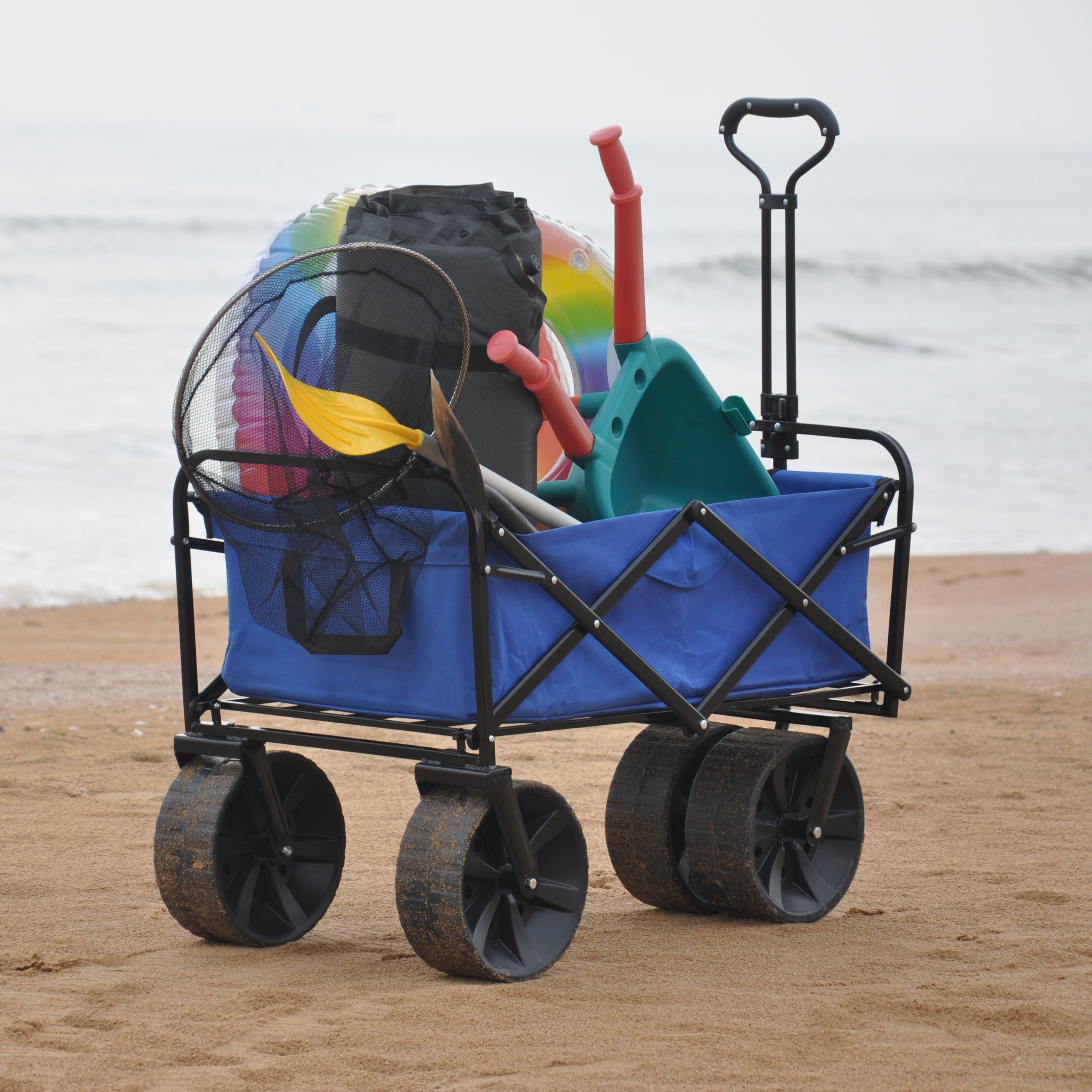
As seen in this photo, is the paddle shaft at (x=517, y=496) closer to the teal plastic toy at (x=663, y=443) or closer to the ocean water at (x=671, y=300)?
the teal plastic toy at (x=663, y=443)

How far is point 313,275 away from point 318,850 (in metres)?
1.48

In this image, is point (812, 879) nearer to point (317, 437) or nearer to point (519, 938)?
point (519, 938)

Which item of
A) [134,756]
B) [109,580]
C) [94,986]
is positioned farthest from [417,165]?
[94,986]

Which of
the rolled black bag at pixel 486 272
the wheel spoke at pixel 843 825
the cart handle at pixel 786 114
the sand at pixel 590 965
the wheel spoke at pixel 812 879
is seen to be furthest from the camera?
the cart handle at pixel 786 114

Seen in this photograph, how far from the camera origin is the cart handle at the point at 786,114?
427 centimetres

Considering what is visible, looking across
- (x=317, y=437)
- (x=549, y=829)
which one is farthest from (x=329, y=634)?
(x=549, y=829)

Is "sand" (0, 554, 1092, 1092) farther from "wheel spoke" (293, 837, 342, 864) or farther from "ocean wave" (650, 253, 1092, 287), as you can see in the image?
"ocean wave" (650, 253, 1092, 287)

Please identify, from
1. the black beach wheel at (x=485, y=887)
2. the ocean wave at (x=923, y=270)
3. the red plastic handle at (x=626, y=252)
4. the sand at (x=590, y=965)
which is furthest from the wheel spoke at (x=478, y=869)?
the ocean wave at (x=923, y=270)

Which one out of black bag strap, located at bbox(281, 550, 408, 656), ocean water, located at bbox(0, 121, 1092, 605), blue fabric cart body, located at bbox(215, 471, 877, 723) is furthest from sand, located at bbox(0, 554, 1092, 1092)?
ocean water, located at bbox(0, 121, 1092, 605)

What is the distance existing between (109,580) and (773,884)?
792cm

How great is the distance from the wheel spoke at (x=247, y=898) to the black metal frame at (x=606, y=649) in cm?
9

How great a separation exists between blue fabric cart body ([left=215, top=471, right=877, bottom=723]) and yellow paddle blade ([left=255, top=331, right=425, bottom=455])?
221 millimetres

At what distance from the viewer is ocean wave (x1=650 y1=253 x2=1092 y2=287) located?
27469 millimetres

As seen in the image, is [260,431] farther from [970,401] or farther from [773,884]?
[970,401]
